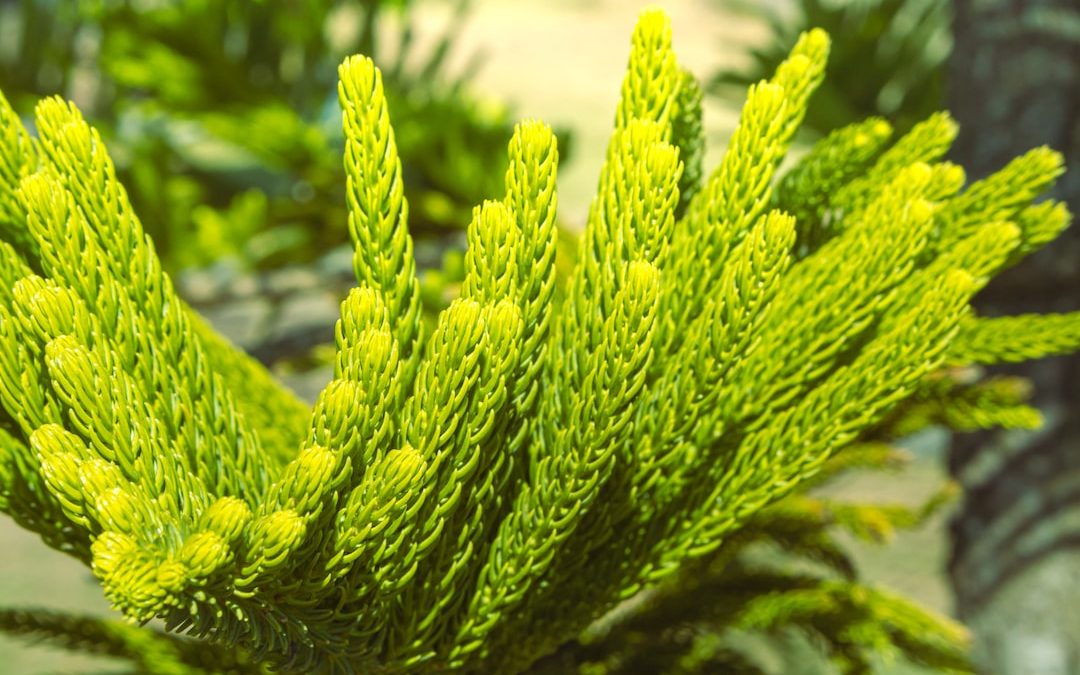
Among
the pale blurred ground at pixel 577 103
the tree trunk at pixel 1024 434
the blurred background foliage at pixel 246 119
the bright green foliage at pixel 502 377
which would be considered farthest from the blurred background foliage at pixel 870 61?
the bright green foliage at pixel 502 377

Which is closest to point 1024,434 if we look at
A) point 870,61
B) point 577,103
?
point 870,61

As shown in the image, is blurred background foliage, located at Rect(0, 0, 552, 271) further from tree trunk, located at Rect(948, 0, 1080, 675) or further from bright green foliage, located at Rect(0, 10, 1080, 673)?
bright green foliage, located at Rect(0, 10, 1080, 673)

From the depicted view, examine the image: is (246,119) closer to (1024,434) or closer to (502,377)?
(1024,434)

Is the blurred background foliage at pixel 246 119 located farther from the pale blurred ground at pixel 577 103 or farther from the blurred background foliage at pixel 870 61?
the blurred background foliage at pixel 870 61

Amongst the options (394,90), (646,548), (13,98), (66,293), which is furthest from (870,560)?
(13,98)

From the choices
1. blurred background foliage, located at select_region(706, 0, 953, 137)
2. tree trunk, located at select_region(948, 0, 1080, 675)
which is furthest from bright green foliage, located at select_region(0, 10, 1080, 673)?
blurred background foliage, located at select_region(706, 0, 953, 137)

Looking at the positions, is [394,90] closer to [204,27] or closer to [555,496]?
[204,27]

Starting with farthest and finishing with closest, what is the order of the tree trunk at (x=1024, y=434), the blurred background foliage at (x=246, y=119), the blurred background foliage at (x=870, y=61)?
the blurred background foliage at (x=246, y=119) < the blurred background foliage at (x=870, y=61) < the tree trunk at (x=1024, y=434)
